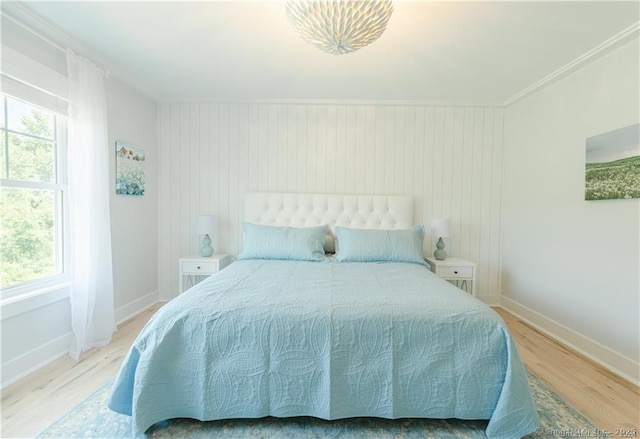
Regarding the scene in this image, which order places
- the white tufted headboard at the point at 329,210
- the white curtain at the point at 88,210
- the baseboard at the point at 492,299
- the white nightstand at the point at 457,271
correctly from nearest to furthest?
the white curtain at the point at 88,210 < the white nightstand at the point at 457,271 < the white tufted headboard at the point at 329,210 < the baseboard at the point at 492,299

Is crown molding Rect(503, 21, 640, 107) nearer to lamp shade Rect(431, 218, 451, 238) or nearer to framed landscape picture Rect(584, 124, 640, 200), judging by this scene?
framed landscape picture Rect(584, 124, 640, 200)

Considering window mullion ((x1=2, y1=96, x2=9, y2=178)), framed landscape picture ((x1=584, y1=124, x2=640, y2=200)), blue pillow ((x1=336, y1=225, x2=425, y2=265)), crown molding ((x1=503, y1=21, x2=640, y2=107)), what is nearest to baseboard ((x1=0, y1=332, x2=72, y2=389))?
window mullion ((x1=2, y1=96, x2=9, y2=178))

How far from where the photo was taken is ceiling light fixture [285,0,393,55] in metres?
1.45

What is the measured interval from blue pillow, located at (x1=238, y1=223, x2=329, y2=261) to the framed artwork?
1316 millimetres

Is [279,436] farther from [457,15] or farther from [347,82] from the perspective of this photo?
[347,82]

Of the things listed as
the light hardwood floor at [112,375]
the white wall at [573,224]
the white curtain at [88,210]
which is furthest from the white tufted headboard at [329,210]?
the light hardwood floor at [112,375]

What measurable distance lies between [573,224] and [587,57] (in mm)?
1358

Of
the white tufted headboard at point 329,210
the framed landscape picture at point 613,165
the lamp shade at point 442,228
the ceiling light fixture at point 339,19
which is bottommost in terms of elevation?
the lamp shade at point 442,228

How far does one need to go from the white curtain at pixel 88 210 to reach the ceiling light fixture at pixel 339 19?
188 centimetres

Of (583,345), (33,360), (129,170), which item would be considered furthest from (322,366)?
(129,170)

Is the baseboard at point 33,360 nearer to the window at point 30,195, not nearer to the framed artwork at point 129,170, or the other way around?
the window at point 30,195

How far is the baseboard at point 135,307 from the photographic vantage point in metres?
2.80

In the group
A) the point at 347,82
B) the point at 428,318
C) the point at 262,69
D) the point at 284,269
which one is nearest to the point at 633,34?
the point at 347,82

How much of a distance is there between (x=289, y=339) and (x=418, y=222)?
96.4 inches
